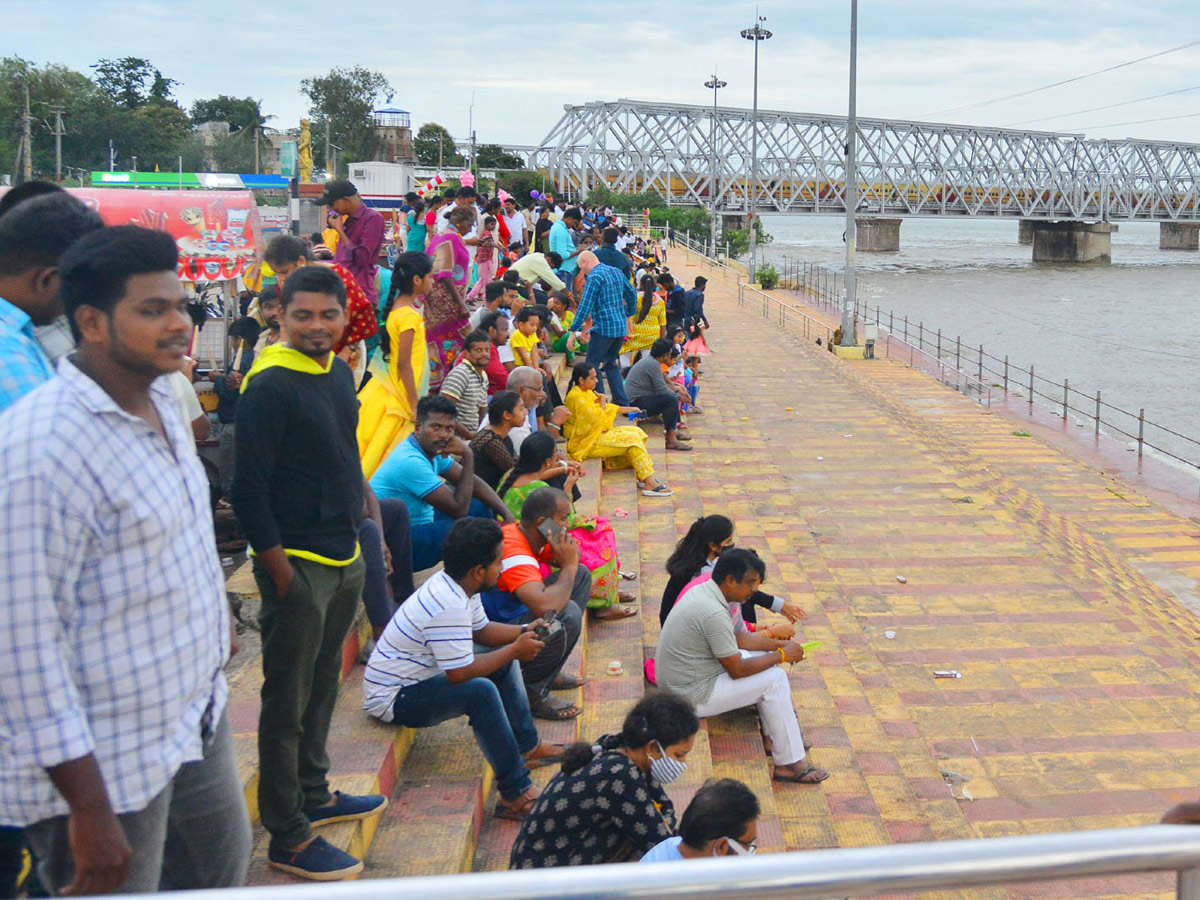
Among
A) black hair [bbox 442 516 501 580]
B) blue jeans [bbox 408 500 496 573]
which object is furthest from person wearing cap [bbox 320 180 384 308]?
black hair [bbox 442 516 501 580]

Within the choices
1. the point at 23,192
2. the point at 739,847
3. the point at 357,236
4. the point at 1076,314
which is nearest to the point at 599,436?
the point at 357,236

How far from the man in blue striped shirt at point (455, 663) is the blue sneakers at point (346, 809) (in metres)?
0.45

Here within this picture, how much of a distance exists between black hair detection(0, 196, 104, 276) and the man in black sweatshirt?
26.0 inches

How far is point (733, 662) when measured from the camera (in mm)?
5020

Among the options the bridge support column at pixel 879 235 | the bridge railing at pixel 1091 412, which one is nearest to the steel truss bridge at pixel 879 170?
the bridge support column at pixel 879 235

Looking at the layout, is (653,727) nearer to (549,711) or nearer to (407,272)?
(549,711)

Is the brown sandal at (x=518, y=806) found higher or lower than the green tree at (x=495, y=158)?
lower

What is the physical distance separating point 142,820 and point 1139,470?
49.7 feet

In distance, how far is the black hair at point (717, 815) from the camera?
3041 mm

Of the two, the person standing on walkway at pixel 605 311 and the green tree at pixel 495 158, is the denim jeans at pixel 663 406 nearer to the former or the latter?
the person standing on walkway at pixel 605 311

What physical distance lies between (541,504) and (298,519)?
1935 millimetres

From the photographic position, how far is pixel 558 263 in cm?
1271

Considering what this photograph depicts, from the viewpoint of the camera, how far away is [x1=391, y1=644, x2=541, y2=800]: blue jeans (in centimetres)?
372

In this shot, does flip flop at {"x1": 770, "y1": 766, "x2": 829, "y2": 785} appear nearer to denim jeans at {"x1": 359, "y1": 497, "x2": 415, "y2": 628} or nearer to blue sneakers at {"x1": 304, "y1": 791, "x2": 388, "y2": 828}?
denim jeans at {"x1": 359, "y1": 497, "x2": 415, "y2": 628}
